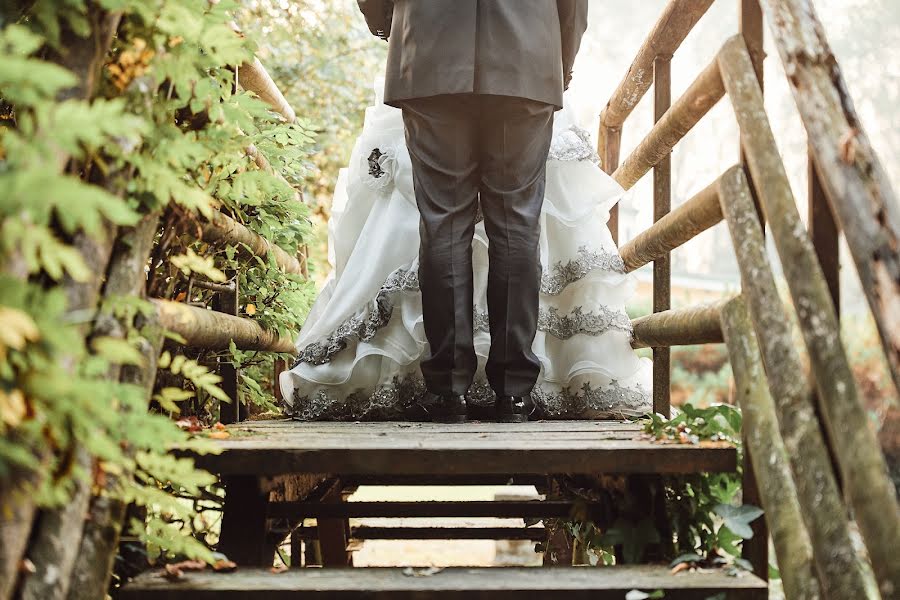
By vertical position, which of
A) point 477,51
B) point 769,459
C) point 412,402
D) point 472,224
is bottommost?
point 769,459

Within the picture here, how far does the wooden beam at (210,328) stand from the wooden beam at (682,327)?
105 centimetres

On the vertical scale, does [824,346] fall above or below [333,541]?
above

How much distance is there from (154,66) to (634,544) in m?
1.24

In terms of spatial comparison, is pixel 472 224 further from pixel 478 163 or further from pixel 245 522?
pixel 245 522

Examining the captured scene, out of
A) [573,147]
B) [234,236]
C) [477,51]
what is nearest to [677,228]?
[477,51]

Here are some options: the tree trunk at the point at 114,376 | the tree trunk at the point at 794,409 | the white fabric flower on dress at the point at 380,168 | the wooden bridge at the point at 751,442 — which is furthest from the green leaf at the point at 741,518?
the white fabric flower on dress at the point at 380,168

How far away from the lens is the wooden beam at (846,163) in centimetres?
125

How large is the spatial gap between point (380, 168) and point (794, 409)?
199 centimetres

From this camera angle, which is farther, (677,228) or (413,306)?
(413,306)

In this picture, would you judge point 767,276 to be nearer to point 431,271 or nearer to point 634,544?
point 634,544

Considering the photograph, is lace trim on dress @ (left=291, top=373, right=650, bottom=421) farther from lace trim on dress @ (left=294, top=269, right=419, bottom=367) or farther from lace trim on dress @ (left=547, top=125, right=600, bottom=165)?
lace trim on dress @ (left=547, top=125, right=600, bottom=165)

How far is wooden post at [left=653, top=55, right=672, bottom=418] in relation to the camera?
2477mm

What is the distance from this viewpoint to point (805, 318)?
1383mm

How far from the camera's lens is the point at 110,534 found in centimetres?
127
